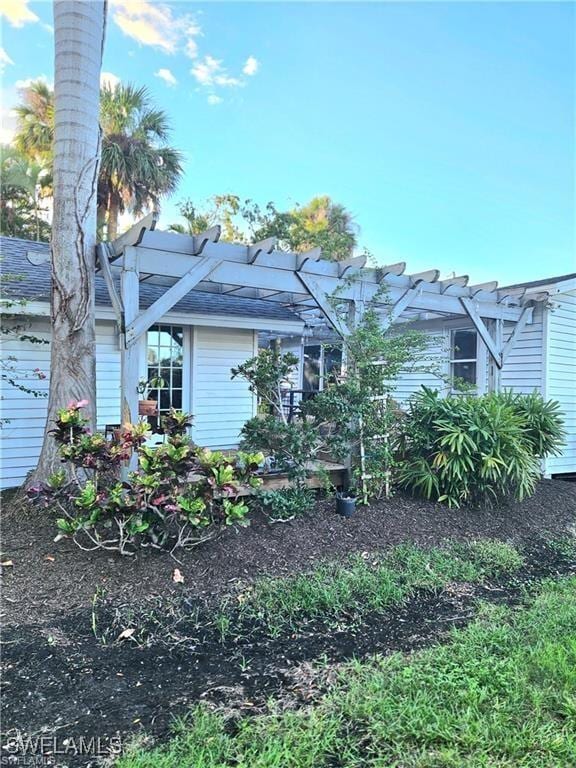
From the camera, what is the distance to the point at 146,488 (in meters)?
3.54

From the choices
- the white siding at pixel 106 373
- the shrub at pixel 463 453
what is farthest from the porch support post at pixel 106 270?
the shrub at pixel 463 453

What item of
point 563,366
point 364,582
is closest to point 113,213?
point 563,366

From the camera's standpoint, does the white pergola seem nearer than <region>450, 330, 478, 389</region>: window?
Yes

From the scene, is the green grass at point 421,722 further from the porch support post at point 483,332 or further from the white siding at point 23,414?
the white siding at point 23,414

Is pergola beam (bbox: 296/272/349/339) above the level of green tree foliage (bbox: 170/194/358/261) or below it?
below

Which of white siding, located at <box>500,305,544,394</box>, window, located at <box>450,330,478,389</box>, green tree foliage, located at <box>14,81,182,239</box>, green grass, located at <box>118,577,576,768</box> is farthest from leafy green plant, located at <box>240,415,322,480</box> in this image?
green tree foliage, located at <box>14,81,182,239</box>

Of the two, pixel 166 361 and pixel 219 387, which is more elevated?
pixel 166 361

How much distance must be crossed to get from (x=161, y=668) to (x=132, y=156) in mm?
14024

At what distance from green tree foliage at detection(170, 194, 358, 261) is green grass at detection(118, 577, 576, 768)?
62.4ft

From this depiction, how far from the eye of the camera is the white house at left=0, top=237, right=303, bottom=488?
20.8 feet

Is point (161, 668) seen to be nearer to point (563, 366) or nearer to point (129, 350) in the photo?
point (129, 350)

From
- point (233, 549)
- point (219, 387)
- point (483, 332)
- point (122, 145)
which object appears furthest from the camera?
point (122, 145)

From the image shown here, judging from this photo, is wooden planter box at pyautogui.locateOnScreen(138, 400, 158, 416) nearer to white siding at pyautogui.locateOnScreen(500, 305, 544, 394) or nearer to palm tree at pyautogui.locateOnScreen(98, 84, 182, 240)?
white siding at pyautogui.locateOnScreen(500, 305, 544, 394)

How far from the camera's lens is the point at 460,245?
57.2ft
